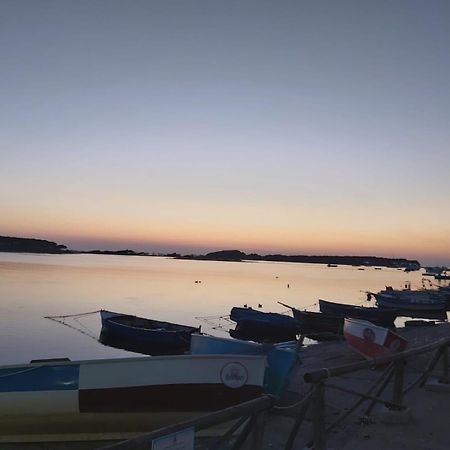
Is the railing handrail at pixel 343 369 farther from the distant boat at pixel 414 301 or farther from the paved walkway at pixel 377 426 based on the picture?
the distant boat at pixel 414 301

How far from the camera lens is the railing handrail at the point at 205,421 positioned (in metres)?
3.37

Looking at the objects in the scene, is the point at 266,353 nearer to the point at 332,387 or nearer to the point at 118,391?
the point at 118,391

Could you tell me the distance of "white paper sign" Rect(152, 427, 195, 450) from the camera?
11.5 feet

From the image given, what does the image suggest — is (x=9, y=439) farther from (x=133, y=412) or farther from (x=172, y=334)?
(x=172, y=334)

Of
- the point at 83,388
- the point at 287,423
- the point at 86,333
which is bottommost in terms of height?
the point at 86,333

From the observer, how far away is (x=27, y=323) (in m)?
34.5

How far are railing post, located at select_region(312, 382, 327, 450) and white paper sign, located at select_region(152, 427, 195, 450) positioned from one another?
2.24m

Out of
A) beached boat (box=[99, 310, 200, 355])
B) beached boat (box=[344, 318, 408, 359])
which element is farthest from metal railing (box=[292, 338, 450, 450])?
beached boat (box=[99, 310, 200, 355])

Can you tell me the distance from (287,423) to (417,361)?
7593 millimetres

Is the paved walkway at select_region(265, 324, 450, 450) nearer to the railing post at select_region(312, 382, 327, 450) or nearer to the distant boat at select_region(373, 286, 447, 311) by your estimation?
the railing post at select_region(312, 382, 327, 450)

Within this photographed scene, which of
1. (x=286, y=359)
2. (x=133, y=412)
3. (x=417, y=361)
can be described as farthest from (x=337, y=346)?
(x=133, y=412)

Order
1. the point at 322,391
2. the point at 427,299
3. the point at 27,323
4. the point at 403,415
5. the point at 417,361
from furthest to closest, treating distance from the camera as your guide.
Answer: the point at 427,299
the point at 27,323
the point at 417,361
the point at 403,415
the point at 322,391

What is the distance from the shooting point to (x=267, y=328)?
30938 millimetres

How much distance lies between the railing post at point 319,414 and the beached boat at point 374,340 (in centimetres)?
770
